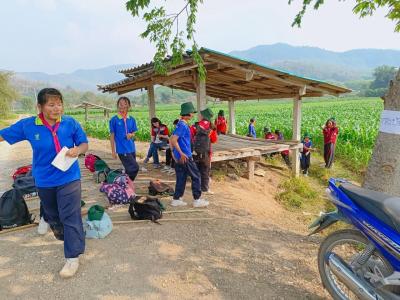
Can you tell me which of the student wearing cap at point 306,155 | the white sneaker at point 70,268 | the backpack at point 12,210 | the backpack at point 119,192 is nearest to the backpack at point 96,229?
the white sneaker at point 70,268

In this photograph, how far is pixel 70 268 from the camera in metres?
3.21

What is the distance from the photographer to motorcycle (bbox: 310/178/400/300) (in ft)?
7.42

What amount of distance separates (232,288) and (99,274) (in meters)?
1.39

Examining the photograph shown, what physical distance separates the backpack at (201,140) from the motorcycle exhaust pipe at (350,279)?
3.56 m

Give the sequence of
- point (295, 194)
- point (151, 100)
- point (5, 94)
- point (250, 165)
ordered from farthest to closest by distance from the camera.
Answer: point (5, 94), point (151, 100), point (250, 165), point (295, 194)

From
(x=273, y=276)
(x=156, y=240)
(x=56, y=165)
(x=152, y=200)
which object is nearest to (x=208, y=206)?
(x=152, y=200)

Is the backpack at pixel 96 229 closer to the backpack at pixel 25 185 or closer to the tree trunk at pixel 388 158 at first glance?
the backpack at pixel 25 185

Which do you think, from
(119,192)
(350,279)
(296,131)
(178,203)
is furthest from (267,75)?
(350,279)

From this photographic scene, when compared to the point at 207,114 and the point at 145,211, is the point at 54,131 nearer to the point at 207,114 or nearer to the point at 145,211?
the point at 145,211

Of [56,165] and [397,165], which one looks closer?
[56,165]

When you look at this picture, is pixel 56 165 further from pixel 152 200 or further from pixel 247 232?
pixel 247 232

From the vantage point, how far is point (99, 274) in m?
3.25

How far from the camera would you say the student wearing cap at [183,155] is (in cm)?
505

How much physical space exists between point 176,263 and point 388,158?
2712 mm
